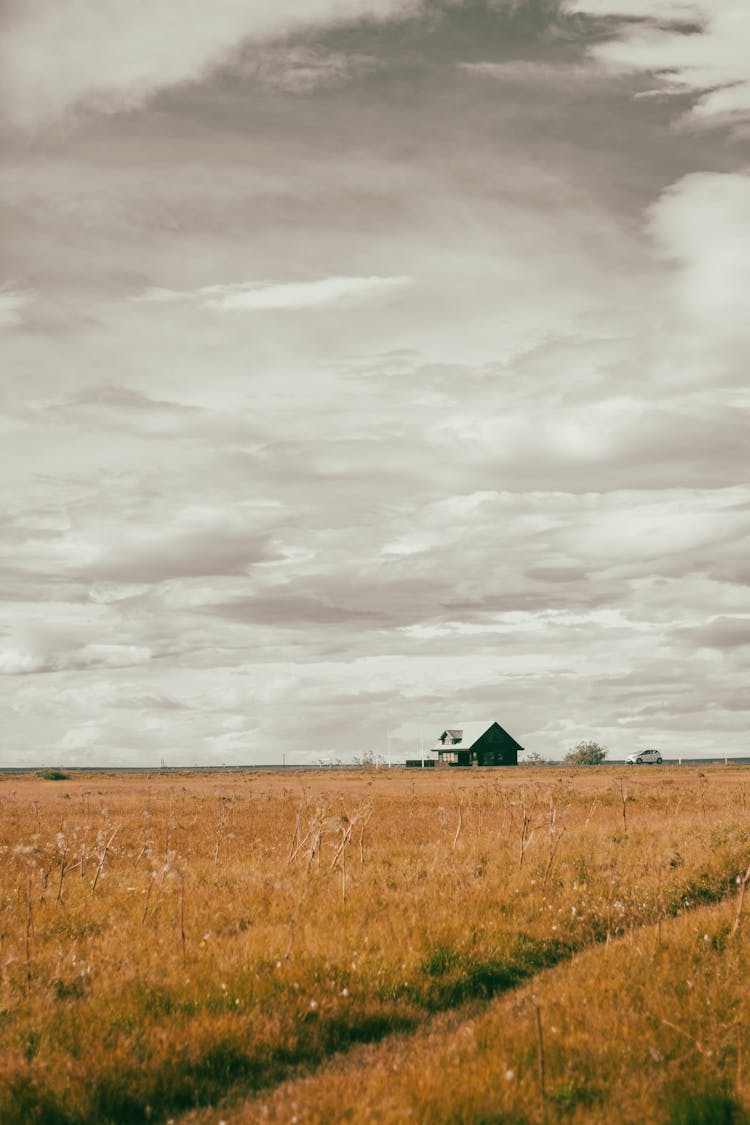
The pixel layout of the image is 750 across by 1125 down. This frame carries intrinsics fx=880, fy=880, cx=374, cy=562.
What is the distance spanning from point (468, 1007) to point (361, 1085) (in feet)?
7.47

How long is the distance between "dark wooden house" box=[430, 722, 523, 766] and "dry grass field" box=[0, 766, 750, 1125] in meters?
100

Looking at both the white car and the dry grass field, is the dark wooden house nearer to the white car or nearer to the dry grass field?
the white car

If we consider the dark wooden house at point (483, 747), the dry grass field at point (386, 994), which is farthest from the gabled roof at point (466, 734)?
the dry grass field at point (386, 994)

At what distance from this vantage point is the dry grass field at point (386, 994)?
6.68 meters

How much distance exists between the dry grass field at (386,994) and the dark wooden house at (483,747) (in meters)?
100

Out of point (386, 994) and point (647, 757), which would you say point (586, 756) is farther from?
point (386, 994)

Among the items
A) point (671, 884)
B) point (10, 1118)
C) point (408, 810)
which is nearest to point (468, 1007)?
point (10, 1118)

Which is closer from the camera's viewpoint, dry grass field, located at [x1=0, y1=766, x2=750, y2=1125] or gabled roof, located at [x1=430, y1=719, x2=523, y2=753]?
dry grass field, located at [x1=0, y1=766, x2=750, y2=1125]

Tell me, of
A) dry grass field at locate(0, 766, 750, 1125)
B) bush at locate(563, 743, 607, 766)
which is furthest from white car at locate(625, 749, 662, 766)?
dry grass field at locate(0, 766, 750, 1125)

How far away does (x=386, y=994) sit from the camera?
9.02 m

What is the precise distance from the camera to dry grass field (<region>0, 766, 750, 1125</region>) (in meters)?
6.68

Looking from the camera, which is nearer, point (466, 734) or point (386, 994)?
point (386, 994)

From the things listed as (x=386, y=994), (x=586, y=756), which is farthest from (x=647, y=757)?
(x=386, y=994)

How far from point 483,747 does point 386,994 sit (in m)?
109
